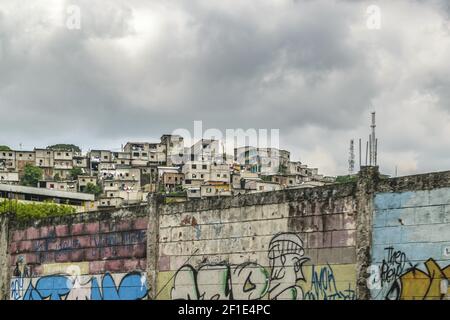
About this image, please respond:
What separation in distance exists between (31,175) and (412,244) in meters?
97.7

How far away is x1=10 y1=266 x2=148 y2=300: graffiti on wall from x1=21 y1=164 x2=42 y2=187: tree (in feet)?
272

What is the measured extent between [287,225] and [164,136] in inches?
4130

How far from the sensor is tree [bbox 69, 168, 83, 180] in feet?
378

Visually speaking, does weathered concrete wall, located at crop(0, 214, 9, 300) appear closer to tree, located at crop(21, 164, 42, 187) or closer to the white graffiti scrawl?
the white graffiti scrawl

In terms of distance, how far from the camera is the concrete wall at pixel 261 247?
1819 cm

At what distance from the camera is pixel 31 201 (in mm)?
74750

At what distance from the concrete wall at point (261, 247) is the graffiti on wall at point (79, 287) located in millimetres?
32

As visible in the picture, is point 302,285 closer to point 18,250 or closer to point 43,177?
point 18,250

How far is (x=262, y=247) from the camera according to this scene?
69.3ft

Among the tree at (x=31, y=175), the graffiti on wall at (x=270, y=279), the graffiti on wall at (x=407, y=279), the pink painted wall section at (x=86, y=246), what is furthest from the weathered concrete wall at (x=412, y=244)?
the tree at (x=31, y=175)

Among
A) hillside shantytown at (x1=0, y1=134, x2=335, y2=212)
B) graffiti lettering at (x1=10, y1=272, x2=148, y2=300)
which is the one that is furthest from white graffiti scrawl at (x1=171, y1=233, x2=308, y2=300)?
hillside shantytown at (x1=0, y1=134, x2=335, y2=212)

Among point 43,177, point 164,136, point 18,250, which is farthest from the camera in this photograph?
point 164,136

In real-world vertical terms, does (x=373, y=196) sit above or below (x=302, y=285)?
above
